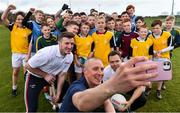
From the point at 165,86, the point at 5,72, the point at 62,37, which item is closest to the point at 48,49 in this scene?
the point at 62,37

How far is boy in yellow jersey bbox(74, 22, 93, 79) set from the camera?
7.71 metres

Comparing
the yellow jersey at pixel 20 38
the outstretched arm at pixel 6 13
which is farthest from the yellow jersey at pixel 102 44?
the outstretched arm at pixel 6 13

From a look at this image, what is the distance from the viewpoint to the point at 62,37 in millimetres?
5543

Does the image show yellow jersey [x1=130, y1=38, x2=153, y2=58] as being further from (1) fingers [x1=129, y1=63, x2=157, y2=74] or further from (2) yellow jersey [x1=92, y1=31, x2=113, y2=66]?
(1) fingers [x1=129, y1=63, x2=157, y2=74]

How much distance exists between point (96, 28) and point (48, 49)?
8.45 ft

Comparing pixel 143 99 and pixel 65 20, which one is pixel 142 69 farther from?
pixel 65 20

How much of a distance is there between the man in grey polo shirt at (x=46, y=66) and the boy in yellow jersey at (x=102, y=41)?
1.86 m

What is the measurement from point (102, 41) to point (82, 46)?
51 cm

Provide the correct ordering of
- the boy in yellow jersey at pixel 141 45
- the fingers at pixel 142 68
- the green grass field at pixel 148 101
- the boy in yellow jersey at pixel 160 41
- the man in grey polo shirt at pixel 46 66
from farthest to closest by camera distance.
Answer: the boy in yellow jersey at pixel 160 41 → the boy in yellow jersey at pixel 141 45 → the green grass field at pixel 148 101 → the man in grey polo shirt at pixel 46 66 → the fingers at pixel 142 68

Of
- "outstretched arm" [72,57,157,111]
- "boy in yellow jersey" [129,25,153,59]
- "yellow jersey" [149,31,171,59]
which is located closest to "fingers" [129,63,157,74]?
"outstretched arm" [72,57,157,111]

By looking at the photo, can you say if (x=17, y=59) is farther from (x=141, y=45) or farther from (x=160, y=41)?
(x=160, y=41)

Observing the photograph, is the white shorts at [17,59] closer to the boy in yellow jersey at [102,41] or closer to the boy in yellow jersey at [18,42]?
the boy in yellow jersey at [18,42]

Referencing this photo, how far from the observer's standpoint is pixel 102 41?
7859 mm

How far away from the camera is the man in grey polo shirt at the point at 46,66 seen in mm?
5578
